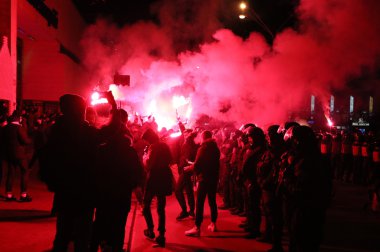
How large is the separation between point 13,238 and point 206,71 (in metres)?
10.9

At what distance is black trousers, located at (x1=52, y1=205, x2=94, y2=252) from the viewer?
4.32m

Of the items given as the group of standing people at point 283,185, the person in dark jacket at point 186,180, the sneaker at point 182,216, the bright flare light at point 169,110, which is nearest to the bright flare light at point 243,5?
the bright flare light at point 169,110

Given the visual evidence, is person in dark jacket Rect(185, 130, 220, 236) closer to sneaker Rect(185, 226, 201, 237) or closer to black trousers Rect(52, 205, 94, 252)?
sneaker Rect(185, 226, 201, 237)

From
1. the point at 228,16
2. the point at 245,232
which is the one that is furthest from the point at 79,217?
the point at 228,16

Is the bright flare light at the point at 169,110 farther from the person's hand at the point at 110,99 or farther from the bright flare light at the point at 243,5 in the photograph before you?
the person's hand at the point at 110,99

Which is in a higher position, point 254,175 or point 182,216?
point 254,175

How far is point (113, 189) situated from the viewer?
5059 mm

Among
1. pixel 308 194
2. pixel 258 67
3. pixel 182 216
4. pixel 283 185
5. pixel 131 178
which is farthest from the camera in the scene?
pixel 258 67

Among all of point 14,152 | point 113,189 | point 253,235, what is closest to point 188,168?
point 253,235

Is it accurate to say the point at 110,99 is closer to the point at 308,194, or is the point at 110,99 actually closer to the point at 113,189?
the point at 113,189

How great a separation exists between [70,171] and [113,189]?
0.81 m

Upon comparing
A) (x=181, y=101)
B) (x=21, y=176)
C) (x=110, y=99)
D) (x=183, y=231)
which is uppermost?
(x=181, y=101)

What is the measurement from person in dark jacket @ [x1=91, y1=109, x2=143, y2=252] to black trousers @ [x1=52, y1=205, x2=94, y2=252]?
1.58ft

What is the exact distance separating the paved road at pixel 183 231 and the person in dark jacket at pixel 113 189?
68.6 inches
